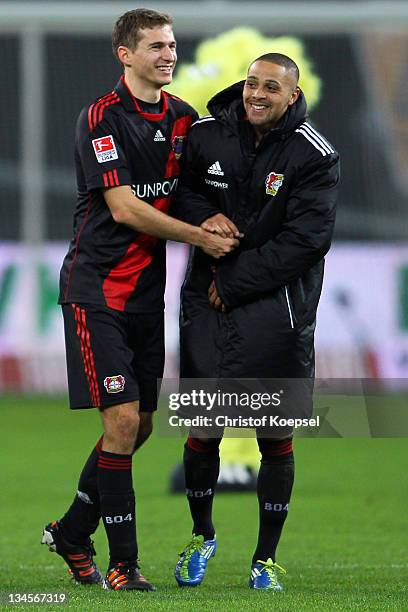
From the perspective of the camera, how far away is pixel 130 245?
5.98m

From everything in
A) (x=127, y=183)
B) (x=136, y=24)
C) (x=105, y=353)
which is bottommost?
(x=105, y=353)

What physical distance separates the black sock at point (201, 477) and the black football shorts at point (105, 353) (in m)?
0.36

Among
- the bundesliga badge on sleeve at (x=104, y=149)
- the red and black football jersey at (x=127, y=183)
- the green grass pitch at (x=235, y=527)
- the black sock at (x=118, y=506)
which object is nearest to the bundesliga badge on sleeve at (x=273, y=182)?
the red and black football jersey at (x=127, y=183)

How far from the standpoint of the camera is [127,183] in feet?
19.2

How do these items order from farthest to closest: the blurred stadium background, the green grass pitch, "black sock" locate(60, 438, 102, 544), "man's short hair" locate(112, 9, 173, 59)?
the blurred stadium background < "black sock" locate(60, 438, 102, 544) < "man's short hair" locate(112, 9, 173, 59) < the green grass pitch

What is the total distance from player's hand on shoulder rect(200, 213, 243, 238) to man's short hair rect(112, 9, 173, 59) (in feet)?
2.69

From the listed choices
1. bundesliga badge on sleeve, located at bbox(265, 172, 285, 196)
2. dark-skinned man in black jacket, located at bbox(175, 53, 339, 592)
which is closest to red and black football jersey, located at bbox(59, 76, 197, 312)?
dark-skinned man in black jacket, located at bbox(175, 53, 339, 592)

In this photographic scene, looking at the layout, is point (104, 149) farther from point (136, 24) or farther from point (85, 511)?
point (85, 511)

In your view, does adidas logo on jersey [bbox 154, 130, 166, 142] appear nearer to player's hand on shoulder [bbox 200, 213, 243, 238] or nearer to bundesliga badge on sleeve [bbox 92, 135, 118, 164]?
bundesliga badge on sleeve [bbox 92, 135, 118, 164]

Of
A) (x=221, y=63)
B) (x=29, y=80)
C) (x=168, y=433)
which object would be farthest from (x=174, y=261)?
(x=168, y=433)

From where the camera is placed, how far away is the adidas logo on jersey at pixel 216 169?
5969 millimetres

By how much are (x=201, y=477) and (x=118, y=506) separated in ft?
1.44

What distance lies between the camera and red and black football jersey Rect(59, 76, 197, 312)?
588cm

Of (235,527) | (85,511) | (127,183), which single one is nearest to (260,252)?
(127,183)
